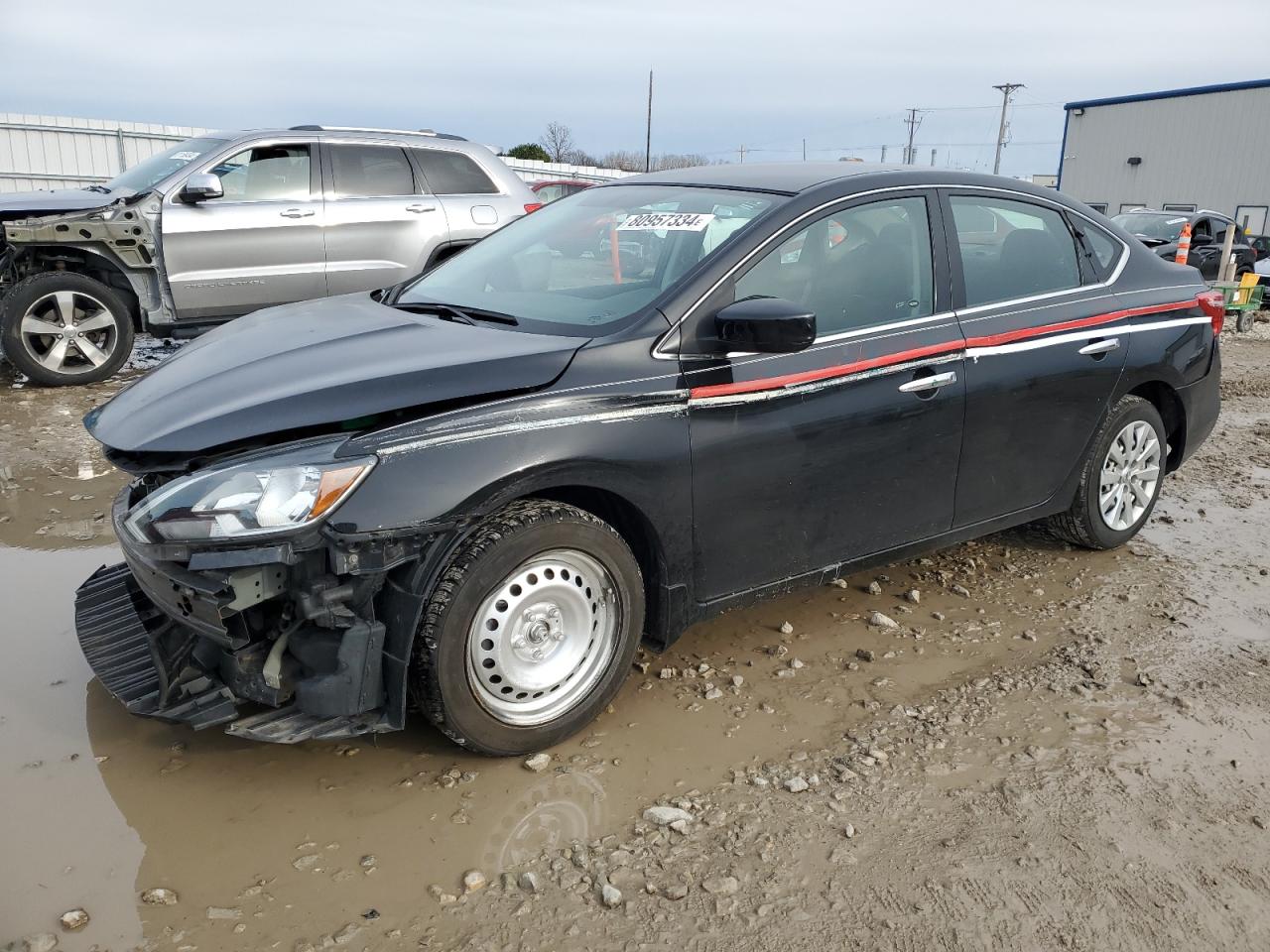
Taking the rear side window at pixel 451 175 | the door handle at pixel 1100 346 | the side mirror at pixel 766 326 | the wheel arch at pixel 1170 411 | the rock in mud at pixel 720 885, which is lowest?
the rock in mud at pixel 720 885

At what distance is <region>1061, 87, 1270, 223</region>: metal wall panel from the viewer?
108 ft

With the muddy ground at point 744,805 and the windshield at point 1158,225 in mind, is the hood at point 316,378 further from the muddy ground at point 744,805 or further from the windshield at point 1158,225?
the windshield at point 1158,225

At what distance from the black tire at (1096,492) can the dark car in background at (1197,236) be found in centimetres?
1170

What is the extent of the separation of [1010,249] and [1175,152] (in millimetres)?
37694

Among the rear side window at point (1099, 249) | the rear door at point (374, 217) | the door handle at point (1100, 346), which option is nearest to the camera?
the door handle at point (1100, 346)

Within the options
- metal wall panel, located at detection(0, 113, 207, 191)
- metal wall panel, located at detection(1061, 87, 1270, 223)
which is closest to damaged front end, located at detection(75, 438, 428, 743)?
metal wall panel, located at detection(0, 113, 207, 191)

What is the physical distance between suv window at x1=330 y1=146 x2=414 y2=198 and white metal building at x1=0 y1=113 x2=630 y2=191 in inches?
318

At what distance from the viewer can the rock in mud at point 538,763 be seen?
9.78 ft

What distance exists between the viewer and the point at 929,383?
3.64 metres

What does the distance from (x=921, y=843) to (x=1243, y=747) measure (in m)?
1.27

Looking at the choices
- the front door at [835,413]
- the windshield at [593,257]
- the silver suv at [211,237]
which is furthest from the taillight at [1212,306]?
the silver suv at [211,237]

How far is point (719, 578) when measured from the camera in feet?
10.8

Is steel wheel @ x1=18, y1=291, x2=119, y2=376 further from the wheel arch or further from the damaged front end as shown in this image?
the wheel arch

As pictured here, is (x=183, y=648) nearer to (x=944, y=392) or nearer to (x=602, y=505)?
(x=602, y=505)
